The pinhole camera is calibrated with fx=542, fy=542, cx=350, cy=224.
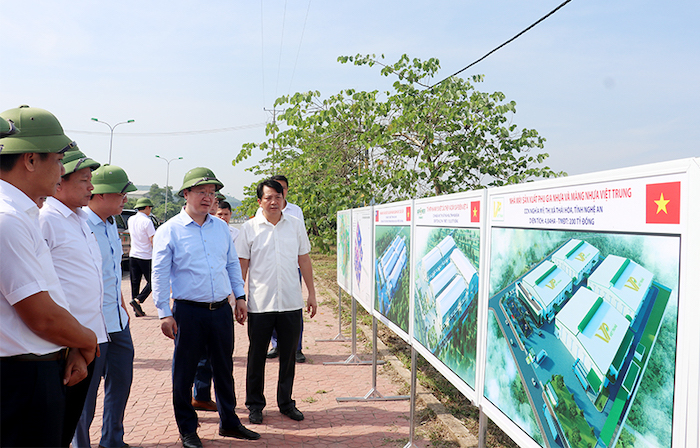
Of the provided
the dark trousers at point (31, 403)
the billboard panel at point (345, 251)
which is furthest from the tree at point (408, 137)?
the dark trousers at point (31, 403)

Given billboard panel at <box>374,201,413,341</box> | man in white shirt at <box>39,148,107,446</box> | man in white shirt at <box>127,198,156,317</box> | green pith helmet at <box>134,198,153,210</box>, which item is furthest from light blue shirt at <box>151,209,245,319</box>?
green pith helmet at <box>134,198,153,210</box>

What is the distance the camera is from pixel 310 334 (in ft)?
27.9

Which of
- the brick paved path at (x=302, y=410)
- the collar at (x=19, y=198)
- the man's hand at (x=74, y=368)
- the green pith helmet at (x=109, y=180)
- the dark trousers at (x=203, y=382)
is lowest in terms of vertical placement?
the brick paved path at (x=302, y=410)

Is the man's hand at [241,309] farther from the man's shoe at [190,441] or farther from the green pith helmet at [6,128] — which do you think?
the green pith helmet at [6,128]

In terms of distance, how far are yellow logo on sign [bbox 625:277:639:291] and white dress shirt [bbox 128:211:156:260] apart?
8329 millimetres

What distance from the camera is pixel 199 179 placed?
4289 mm

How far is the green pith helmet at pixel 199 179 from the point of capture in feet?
13.9

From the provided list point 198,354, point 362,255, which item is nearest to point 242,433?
point 198,354

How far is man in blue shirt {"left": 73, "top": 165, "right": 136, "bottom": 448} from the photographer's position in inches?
146

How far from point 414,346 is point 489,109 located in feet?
25.0

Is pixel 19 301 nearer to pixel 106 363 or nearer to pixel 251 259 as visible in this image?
pixel 106 363

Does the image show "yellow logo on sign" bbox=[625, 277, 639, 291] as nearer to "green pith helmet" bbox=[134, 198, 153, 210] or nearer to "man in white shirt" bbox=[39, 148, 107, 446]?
"man in white shirt" bbox=[39, 148, 107, 446]

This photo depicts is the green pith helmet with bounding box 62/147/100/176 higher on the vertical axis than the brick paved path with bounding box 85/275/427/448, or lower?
higher

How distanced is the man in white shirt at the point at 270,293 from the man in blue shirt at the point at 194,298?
433 millimetres
